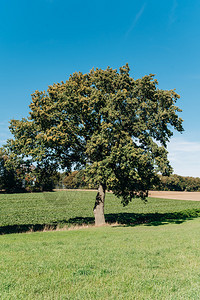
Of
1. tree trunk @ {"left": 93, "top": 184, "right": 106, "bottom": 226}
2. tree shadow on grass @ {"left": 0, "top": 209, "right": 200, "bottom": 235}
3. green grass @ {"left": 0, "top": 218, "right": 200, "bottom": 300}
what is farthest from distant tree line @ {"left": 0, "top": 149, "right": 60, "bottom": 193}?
green grass @ {"left": 0, "top": 218, "right": 200, "bottom": 300}

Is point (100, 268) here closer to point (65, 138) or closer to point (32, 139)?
point (65, 138)

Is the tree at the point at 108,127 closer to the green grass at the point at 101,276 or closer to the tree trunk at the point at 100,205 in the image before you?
the tree trunk at the point at 100,205

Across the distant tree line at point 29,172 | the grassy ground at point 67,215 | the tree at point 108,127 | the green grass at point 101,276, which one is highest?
the tree at point 108,127

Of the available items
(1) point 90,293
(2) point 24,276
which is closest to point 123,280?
(1) point 90,293

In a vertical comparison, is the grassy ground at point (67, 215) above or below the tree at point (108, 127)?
below

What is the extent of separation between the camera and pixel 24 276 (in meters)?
5.83

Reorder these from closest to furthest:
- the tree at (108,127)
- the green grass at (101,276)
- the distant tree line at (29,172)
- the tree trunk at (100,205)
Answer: the green grass at (101,276)
the tree at (108,127)
the distant tree line at (29,172)
the tree trunk at (100,205)

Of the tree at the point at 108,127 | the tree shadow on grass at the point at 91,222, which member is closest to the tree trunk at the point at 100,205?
the tree at the point at 108,127

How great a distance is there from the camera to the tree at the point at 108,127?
18.4m

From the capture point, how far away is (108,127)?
18594 millimetres

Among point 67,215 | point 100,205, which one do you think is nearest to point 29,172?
point 100,205

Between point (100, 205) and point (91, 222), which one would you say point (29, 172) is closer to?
point (100, 205)

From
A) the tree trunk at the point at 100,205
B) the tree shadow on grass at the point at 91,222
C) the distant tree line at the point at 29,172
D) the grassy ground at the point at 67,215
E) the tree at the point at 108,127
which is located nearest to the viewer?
the tree at the point at 108,127

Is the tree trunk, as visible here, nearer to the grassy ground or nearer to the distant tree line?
the grassy ground
